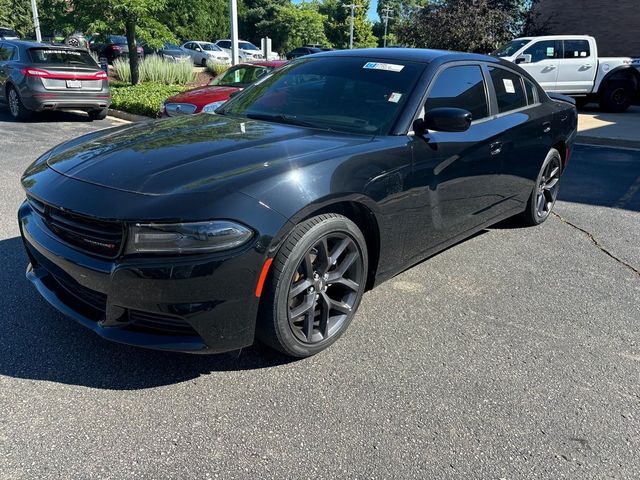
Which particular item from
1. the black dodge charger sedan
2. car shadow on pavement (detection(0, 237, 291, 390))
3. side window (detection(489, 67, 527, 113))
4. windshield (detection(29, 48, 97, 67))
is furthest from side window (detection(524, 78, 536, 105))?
windshield (detection(29, 48, 97, 67))

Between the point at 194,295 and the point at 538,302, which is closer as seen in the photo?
the point at 194,295

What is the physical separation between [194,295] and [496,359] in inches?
67.2

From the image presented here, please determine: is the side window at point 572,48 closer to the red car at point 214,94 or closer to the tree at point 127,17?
the red car at point 214,94

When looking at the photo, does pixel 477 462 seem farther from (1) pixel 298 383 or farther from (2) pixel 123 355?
(2) pixel 123 355

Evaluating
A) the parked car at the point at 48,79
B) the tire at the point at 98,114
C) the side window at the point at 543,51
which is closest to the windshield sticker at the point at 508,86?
the parked car at the point at 48,79

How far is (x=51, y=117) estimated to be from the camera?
11289 mm

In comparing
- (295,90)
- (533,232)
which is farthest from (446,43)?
(295,90)

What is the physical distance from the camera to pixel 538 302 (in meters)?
3.63

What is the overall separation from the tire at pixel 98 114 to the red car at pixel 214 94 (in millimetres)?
2767

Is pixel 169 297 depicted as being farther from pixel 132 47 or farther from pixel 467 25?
pixel 467 25

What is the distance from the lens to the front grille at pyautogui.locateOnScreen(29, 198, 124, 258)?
232 cm

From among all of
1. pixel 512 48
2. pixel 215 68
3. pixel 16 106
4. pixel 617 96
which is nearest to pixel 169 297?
pixel 16 106

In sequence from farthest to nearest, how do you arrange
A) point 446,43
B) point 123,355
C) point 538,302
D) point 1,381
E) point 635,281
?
point 446,43 → point 635,281 → point 538,302 → point 123,355 → point 1,381

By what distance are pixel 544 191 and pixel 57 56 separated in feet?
30.8
